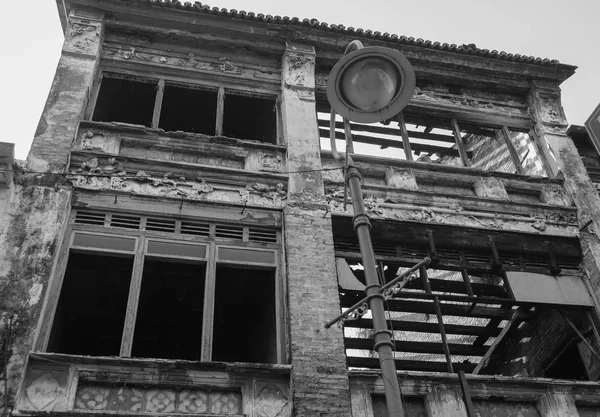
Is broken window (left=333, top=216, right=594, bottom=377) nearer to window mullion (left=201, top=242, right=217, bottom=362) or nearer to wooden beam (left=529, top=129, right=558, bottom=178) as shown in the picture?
wooden beam (left=529, top=129, right=558, bottom=178)

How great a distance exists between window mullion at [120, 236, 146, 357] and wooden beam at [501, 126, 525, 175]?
677 cm

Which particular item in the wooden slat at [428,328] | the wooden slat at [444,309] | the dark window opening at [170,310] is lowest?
the wooden slat at [428,328]

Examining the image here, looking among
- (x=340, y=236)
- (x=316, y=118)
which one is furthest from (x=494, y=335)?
(x=316, y=118)

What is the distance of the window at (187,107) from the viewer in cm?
1105

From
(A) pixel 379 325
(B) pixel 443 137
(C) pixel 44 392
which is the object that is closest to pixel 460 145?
(B) pixel 443 137

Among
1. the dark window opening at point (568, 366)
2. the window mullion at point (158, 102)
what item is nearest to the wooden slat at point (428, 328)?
the dark window opening at point (568, 366)

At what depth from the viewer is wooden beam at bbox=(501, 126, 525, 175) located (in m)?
11.4

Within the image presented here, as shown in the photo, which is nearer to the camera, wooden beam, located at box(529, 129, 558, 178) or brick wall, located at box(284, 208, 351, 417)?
brick wall, located at box(284, 208, 351, 417)

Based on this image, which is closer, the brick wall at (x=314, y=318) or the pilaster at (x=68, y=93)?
the brick wall at (x=314, y=318)

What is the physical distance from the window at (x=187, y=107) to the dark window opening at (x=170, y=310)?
2.78 m

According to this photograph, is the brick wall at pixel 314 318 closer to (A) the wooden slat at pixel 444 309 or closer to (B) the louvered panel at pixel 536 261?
(A) the wooden slat at pixel 444 309

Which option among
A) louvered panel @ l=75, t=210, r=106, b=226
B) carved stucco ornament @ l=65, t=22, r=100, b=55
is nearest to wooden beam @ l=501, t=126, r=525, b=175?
louvered panel @ l=75, t=210, r=106, b=226

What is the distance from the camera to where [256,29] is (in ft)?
38.2

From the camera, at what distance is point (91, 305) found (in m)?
10.3
